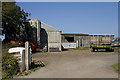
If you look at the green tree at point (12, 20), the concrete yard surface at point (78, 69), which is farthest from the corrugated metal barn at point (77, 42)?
the concrete yard surface at point (78, 69)

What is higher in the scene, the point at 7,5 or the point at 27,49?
the point at 7,5

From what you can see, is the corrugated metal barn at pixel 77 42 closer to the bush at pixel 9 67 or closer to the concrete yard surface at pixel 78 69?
the concrete yard surface at pixel 78 69

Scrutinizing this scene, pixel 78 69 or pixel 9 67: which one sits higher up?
pixel 9 67

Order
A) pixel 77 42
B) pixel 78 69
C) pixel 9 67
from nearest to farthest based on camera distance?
pixel 9 67, pixel 78 69, pixel 77 42

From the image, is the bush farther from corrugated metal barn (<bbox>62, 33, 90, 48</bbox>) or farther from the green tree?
corrugated metal barn (<bbox>62, 33, 90, 48</bbox>)

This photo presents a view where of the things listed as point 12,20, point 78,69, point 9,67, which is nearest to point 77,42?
point 12,20

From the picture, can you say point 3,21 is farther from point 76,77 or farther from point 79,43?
point 79,43

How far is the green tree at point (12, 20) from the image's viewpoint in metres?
17.6

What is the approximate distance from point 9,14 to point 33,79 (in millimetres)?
14293

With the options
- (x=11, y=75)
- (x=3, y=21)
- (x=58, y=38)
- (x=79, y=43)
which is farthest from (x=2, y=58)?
(x=79, y=43)

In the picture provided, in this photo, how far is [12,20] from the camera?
18.4m

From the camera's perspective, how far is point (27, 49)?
7.24 m

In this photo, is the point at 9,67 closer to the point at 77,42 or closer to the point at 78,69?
the point at 78,69

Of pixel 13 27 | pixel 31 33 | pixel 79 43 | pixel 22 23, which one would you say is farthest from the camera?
pixel 79 43
